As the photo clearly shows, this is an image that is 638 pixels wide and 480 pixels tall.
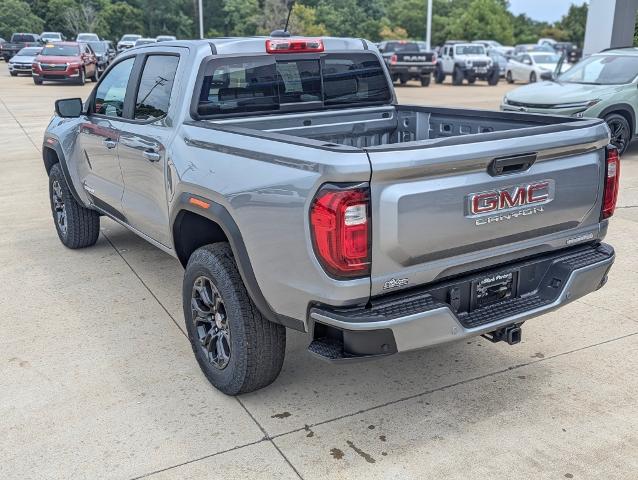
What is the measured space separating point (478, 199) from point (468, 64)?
1048 inches

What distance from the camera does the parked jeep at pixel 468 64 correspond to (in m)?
28.0

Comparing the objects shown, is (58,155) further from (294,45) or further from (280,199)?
(280,199)

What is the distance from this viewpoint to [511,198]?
3127 mm

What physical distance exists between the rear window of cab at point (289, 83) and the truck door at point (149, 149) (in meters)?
0.29

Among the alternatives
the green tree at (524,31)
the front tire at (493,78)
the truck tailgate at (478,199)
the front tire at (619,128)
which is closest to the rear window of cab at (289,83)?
the truck tailgate at (478,199)

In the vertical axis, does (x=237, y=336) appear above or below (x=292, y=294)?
below

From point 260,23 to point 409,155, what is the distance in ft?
205

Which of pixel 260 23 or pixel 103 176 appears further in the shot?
pixel 260 23

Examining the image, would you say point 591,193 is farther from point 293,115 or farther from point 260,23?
point 260,23

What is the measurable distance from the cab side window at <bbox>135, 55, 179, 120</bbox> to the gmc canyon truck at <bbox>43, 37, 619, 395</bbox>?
16 millimetres

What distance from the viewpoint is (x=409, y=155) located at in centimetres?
280

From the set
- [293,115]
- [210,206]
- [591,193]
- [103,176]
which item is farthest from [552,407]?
[103,176]

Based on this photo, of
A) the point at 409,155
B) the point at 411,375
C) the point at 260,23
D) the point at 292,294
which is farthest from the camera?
the point at 260,23

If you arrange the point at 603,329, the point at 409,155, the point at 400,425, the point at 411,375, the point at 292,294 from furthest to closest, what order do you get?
1. the point at 603,329
2. the point at 411,375
3. the point at 400,425
4. the point at 292,294
5. the point at 409,155
